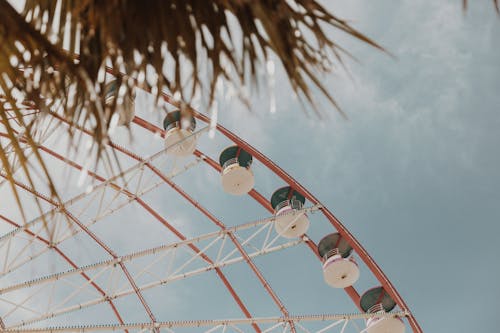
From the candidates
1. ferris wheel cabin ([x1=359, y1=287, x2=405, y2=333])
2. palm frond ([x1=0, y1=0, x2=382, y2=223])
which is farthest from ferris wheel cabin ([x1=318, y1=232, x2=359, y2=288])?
palm frond ([x1=0, y1=0, x2=382, y2=223])

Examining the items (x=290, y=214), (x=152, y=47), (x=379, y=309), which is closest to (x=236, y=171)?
(x=290, y=214)

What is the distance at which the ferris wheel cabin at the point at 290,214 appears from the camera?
51.2ft

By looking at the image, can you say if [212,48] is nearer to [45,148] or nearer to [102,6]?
[102,6]

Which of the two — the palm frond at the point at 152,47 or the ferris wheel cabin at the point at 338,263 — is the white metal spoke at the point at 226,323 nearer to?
the ferris wheel cabin at the point at 338,263

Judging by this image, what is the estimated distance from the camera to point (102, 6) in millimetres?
2422

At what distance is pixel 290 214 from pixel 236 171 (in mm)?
1736

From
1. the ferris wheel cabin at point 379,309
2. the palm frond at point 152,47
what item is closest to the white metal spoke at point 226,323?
the ferris wheel cabin at point 379,309

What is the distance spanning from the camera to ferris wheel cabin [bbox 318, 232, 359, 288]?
15.1m

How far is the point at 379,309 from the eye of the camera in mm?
14984

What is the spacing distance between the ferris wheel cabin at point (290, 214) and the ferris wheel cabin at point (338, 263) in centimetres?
67

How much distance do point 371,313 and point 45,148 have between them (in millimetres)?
9628

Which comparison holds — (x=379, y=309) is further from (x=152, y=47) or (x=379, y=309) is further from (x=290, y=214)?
(x=152, y=47)

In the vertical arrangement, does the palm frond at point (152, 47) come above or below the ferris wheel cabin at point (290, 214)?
below

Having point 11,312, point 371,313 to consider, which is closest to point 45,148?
point 11,312
